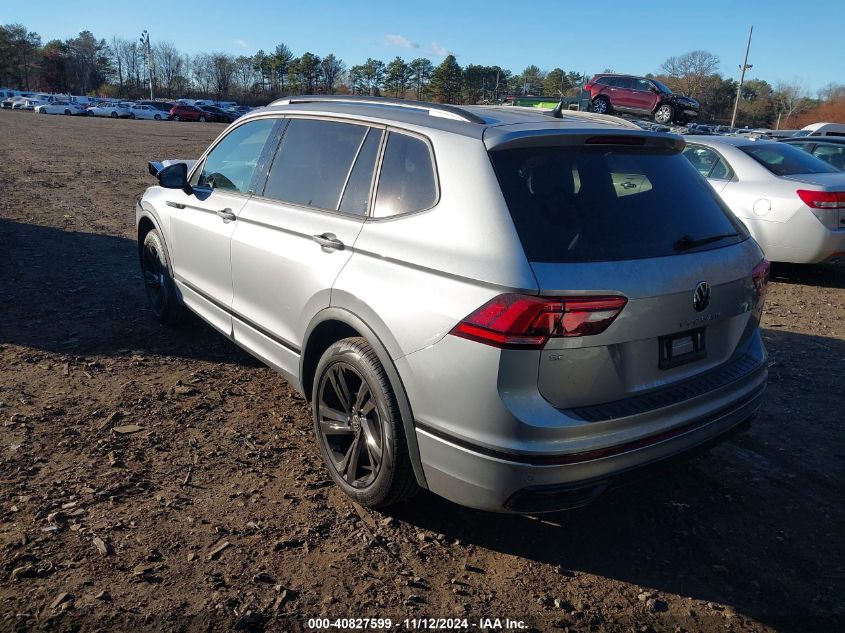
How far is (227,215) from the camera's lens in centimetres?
418

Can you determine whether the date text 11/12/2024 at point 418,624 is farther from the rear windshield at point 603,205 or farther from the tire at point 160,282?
the tire at point 160,282

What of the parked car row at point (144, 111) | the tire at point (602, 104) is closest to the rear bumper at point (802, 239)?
the tire at point (602, 104)

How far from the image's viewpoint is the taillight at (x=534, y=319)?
234 centimetres

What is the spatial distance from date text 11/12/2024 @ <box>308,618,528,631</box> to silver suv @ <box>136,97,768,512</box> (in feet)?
1.49

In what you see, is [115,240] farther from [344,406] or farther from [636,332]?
[636,332]

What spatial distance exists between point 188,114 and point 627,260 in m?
62.7

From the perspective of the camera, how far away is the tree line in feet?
263

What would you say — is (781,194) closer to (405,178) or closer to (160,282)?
(405,178)

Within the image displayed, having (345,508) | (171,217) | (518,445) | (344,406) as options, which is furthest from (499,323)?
(171,217)

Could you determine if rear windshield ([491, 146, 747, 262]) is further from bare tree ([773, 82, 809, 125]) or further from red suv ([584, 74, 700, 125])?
bare tree ([773, 82, 809, 125])

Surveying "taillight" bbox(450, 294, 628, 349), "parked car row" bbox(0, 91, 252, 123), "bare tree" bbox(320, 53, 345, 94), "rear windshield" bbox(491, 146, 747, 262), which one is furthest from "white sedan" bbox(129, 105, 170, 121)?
"taillight" bbox(450, 294, 628, 349)

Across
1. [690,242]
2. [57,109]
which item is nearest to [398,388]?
[690,242]

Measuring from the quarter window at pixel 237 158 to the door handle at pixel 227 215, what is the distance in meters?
0.16

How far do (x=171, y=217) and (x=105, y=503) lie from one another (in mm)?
2538
